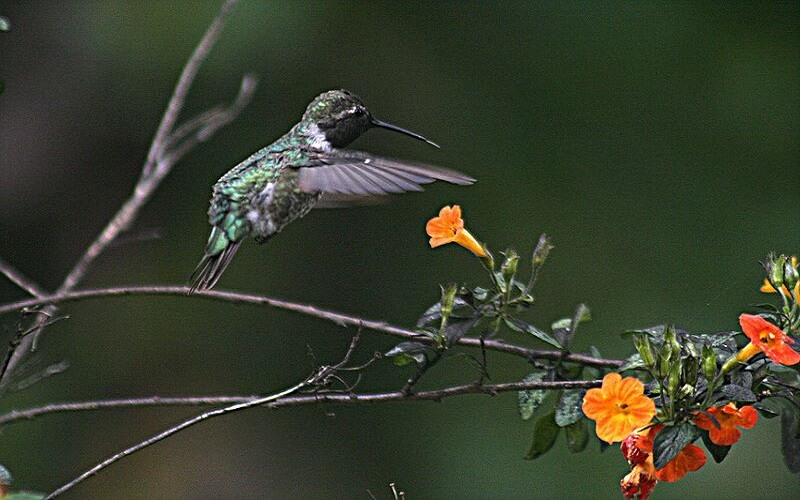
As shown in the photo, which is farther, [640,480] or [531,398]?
[531,398]

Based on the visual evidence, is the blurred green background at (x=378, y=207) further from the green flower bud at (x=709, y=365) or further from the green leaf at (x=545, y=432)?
the green flower bud at (x=709, y=365)

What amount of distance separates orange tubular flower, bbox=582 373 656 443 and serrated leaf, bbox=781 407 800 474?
315 millimetres

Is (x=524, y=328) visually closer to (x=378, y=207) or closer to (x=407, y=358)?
(x=407, y=358)

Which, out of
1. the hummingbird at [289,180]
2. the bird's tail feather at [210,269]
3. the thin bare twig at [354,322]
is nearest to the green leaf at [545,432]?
the thin bare twig at [354,322]

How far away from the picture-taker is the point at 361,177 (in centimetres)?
209

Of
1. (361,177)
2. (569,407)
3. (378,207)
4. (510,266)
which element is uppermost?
(361,177)

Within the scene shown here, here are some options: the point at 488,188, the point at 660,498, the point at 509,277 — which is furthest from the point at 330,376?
the point at 488,188

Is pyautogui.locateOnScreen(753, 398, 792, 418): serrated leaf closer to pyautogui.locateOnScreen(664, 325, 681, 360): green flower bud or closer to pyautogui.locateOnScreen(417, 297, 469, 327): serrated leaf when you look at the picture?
pyautogui.locateOnScreen(664, 325, 681, 360): green flower bud

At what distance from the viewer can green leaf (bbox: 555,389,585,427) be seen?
185cm

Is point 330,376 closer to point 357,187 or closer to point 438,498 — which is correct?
point 357,187

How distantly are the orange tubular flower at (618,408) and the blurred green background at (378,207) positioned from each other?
345 centimetres

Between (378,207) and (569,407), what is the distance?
3.59m

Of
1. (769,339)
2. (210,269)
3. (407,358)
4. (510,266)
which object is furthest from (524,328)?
(210,269)

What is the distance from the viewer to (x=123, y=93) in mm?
5391
